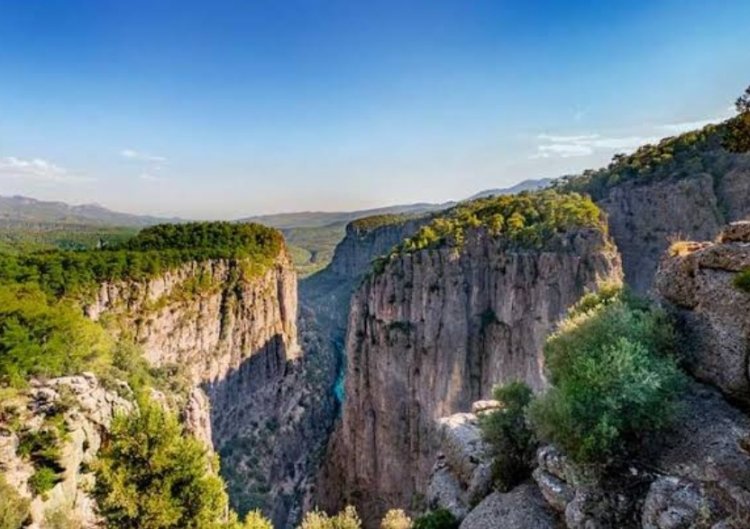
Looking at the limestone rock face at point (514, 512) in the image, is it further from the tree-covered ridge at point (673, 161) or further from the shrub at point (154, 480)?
the tree-covered ridge at point (673, 161)

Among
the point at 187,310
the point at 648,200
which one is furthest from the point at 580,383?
the point at 187,310

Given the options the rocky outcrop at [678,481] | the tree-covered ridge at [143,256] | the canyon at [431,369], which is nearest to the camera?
the rocky outcrop at [678,481]

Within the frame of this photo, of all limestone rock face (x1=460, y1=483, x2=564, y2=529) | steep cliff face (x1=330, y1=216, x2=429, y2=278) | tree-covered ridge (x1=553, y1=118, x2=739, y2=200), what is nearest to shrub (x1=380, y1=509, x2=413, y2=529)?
limestone rock face (x1=460, y1=483, x2=564, y2=529)

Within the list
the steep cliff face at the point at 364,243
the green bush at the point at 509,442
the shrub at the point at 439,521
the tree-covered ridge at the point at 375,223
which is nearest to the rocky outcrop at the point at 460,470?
the shrub at the point at 439,521

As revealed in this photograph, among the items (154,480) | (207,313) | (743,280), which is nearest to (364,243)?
(207,313)

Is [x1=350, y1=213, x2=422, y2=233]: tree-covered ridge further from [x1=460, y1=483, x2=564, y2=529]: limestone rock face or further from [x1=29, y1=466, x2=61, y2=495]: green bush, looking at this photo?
[x1=460, y1=483, x2=564, y2=529]: limestone rock face

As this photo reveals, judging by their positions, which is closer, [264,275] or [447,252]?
[447,252]

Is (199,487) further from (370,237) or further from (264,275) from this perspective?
(370,237)

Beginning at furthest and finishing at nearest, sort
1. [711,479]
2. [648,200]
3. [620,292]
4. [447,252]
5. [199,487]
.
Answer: [648,200] → [447,252] → [199,487] → [620,292] → [711,479]

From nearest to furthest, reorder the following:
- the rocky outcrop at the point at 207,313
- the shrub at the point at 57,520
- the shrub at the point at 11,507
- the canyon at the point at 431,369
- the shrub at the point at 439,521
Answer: the canyon at the point at 431,369, the shrub at the point at 439,521, the shrub at the point at 11,507, the shrub at the point at 57,520, the rocky outcrop at the point at 207,313
